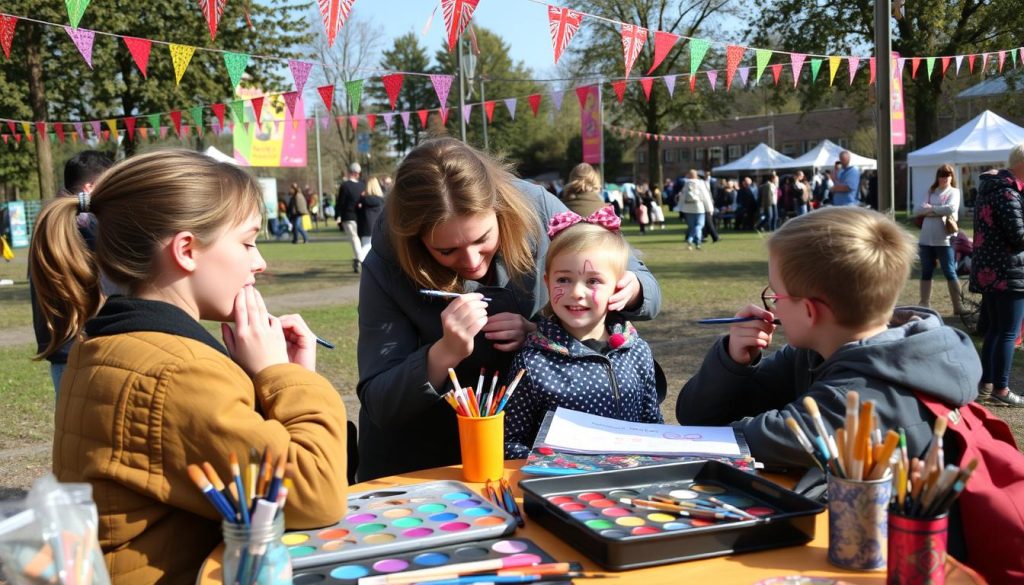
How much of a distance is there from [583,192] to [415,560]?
27.3 feet

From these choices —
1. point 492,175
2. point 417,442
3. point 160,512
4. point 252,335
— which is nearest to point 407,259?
point 492,175

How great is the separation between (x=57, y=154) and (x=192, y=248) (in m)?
42.9

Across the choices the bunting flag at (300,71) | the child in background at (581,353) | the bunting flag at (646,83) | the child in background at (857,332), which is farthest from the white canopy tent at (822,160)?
the child in background at (857,332)

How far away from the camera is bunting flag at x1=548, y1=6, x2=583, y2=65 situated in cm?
782

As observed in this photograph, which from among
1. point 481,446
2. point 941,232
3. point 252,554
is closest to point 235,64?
point 941,232

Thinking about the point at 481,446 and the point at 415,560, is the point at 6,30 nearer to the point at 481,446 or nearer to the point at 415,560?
the point at 481,446

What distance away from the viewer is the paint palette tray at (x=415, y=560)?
139 cm

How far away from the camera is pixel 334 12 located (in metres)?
5.90

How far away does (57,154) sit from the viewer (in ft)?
129

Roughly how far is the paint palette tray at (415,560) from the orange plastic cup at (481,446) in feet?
1.28

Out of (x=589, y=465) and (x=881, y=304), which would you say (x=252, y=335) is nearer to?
(x=589, y=465)

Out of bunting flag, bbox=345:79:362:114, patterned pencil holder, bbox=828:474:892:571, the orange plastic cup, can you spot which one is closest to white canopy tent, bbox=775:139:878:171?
bunting flag, bbox=345:79:362:114

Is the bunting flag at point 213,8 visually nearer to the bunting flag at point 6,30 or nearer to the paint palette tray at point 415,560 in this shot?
the bunting flag at point 6,30

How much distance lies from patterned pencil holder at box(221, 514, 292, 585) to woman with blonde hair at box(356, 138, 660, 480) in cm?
109
